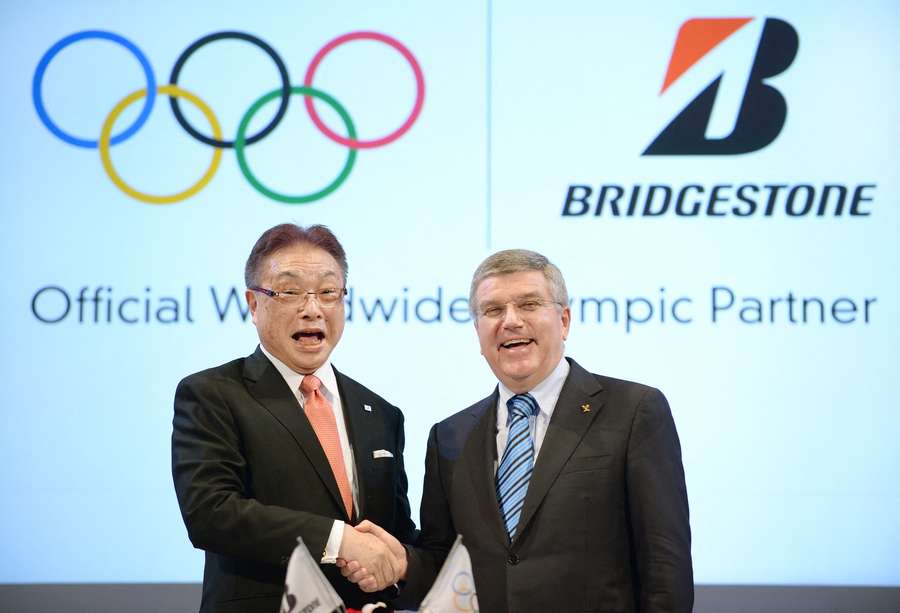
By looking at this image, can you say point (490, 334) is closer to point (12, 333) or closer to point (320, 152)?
point (320, 152)

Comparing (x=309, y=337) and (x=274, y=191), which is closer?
(x=309, y=337)

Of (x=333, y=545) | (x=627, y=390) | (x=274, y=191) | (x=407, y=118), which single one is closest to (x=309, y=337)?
(x=333, y=545)

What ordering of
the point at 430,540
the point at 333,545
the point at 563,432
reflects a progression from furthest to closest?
the point at 430,540, the point at 563,432, the point at 333,545

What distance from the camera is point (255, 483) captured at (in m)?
2.91

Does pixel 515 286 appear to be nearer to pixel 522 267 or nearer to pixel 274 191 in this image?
pixel 522 267

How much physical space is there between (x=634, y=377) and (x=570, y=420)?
1.93 m

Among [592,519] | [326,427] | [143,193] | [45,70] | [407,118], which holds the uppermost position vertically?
[45,70]

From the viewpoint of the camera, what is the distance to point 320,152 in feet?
16.4

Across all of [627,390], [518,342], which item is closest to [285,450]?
[518,342]

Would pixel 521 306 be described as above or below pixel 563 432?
above

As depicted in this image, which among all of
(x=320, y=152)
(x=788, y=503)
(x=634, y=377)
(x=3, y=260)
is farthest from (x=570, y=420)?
(x=3, y=260)

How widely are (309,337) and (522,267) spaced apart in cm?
70

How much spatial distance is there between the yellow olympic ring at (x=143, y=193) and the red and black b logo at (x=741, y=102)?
218 cm

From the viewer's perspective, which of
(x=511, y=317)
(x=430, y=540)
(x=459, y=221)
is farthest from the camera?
(x=459, y=221)
